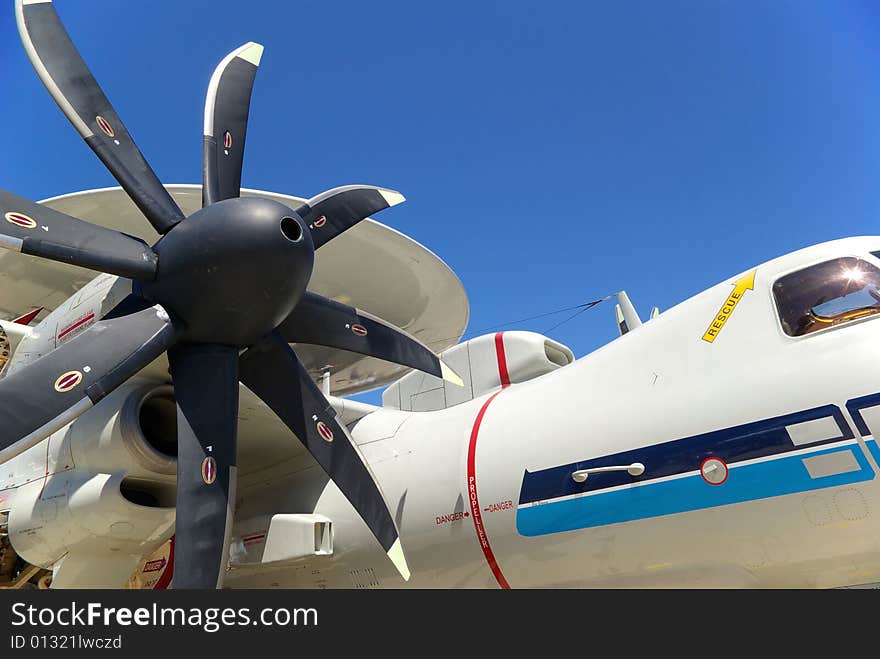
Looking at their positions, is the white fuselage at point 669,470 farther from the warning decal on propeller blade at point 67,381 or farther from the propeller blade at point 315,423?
the warning decal on propeller blade at point 67,381

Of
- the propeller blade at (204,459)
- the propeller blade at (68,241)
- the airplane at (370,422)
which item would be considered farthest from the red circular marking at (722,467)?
the propeller blade at (68,241)

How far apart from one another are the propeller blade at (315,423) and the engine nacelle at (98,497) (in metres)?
1.22

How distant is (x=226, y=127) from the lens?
6016 mm

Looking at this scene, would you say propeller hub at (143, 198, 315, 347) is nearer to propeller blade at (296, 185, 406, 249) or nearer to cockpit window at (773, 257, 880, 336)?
propeller blade at (296, 185, 406, 249)

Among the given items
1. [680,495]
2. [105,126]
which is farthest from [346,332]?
[680,495]

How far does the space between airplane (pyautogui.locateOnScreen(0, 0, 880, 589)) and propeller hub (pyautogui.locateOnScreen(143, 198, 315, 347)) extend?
16 millimetres

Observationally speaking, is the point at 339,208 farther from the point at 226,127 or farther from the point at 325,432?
the point at 325,432

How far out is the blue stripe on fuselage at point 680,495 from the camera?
433 centimetres

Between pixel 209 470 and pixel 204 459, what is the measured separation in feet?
0.27

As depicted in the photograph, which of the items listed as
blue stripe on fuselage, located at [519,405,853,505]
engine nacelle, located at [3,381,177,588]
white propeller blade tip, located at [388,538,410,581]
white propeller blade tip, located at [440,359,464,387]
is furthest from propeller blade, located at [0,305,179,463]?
blue stripe on fuselage, located at [519,405,853,505]
